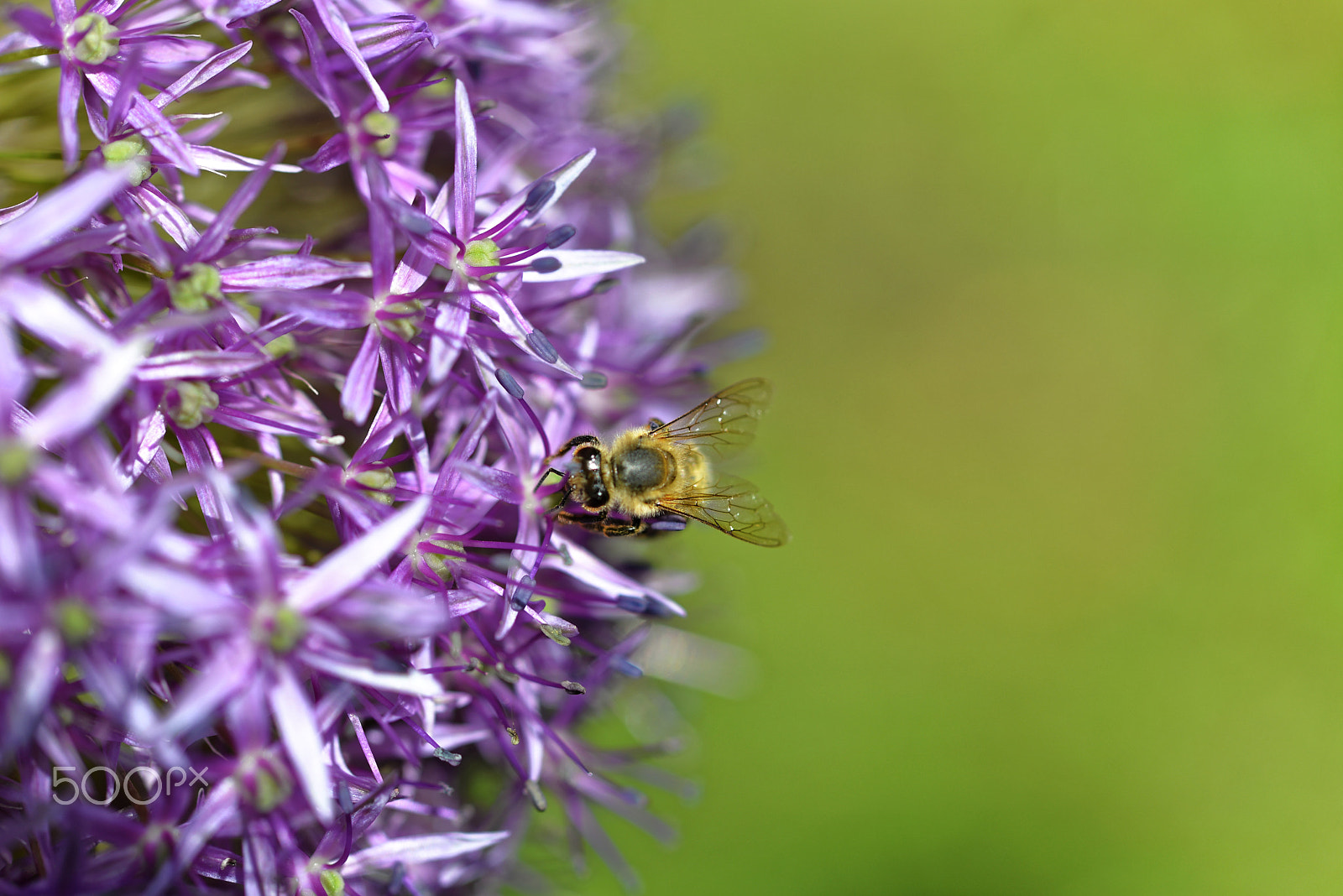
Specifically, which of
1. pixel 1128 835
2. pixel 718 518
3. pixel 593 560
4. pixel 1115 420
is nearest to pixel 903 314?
pixel 1115 420

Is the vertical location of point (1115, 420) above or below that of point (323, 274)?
below

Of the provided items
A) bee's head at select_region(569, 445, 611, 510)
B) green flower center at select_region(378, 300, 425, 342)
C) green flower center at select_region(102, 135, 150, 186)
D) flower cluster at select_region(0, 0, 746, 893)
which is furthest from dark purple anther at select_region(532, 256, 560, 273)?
green flower center at select_region(102, 135, 150, 186)

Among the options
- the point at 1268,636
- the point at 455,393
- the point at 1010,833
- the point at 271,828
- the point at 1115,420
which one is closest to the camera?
the point at 271,828

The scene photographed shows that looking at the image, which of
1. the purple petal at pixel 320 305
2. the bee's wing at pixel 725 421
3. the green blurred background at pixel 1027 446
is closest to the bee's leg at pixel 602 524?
the bee's wing at pixel 725 421

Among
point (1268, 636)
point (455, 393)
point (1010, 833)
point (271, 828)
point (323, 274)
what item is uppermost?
point (323, 274)

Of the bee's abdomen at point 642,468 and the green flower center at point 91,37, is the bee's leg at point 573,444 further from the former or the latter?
the green flower center at point 91,37

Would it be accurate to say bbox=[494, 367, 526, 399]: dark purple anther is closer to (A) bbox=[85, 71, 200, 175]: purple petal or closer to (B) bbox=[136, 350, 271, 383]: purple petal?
(B) bbox=[136, 350, 271, 383]: purple petal

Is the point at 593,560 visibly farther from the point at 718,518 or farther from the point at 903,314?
the point at 903,314
